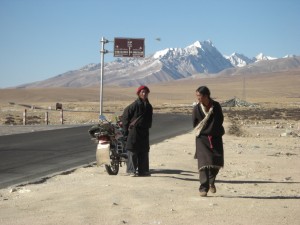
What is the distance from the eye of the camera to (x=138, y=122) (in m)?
10.9

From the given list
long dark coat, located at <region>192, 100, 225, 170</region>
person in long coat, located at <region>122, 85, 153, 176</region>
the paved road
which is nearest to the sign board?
the paved road

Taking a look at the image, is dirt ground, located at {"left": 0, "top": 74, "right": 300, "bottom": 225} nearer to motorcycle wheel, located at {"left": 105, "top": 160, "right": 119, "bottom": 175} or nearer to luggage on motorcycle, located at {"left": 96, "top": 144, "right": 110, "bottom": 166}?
motorcycle wheel, located at {"left": 105, "top": 160, "right": 119, "bottom": 175}

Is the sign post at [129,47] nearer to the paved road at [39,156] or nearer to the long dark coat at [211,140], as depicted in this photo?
the paved road at [39,156]

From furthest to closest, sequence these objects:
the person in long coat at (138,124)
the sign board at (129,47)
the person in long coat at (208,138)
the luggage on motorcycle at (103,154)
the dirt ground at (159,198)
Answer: the sign board at (129,47), the luggage on motorcycle at (103,154), the person in long coat at (138,124), the person in long coat at (208,138), the dirt ground at (159,198)

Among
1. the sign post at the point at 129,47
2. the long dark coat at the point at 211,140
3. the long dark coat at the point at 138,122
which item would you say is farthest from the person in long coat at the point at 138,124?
the sign post at the point at 129,47

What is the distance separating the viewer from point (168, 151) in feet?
57.7

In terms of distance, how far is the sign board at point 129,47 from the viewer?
25.8 meters

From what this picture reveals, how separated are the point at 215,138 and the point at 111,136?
3.22m

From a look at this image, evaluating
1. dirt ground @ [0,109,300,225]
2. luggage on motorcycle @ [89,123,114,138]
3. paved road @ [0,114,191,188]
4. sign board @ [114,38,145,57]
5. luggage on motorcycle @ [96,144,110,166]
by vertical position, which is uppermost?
sign board @ [114,38,145,57]

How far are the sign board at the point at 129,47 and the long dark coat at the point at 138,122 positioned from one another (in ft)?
49.5

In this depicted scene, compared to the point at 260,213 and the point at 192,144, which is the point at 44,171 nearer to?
the point at 260,213

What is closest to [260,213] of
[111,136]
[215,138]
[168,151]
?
[215,138]

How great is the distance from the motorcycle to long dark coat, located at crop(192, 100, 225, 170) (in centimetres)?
299

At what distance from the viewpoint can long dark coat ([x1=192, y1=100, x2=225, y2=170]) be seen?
8.81 m
